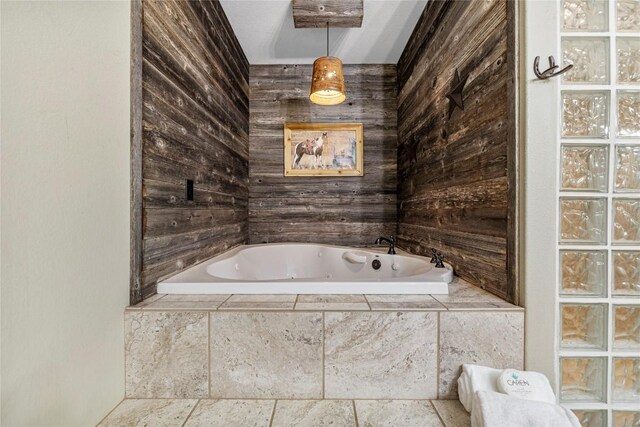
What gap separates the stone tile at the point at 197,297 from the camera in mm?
1102

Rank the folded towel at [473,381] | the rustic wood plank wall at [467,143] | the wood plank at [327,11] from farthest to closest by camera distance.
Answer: the wood plank at [327,11] < the rustic wood plank wall at [467,143] < the folded towel at [473,381]

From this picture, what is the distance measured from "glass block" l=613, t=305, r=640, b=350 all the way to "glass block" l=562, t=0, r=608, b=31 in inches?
41.0

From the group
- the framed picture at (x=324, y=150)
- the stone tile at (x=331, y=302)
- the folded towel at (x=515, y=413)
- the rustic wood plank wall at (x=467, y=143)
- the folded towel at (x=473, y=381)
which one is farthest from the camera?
the framed picture at (x=324, y=150)

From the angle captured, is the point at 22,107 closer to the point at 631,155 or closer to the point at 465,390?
the point at 465,390

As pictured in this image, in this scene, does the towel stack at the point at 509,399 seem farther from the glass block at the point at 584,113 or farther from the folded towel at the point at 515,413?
the glass block at the point at 584,113

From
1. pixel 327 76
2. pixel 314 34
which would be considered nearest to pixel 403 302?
pixel 327 76

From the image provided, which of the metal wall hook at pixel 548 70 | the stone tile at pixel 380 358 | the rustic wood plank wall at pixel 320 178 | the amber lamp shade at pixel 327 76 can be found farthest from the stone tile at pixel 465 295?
the amber lamp shade at pixel 327 76

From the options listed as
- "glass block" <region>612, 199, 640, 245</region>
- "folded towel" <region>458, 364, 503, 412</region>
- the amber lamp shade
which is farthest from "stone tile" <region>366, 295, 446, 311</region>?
the amber lamp shade

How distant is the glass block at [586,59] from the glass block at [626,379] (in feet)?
3.39

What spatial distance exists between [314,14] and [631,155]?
1843 mm

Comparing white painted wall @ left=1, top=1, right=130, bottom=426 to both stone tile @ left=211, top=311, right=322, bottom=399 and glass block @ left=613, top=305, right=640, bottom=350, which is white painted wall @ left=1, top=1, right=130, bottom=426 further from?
glass block @ left=613, top=305, right=640, bottom=350

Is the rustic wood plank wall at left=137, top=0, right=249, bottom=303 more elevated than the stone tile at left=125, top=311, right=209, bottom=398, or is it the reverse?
the rustic wood plank wall at left=137, top=0, right=249, bottom=303

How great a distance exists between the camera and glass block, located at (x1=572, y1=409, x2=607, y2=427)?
1.02 m

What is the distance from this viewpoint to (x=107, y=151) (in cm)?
94
